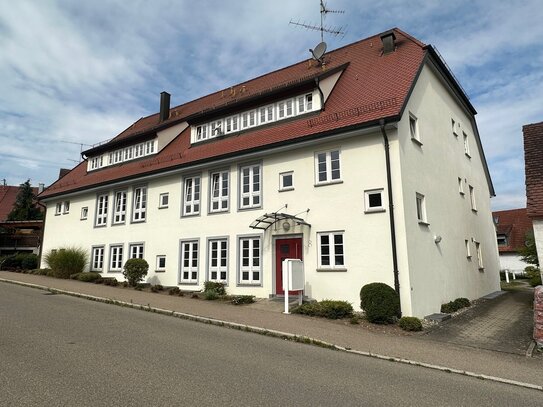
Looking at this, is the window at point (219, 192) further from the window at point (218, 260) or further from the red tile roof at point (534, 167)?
the red tile roof at point (534, 167)

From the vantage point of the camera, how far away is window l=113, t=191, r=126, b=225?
21.0 m

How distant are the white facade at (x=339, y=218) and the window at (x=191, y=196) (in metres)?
0.17

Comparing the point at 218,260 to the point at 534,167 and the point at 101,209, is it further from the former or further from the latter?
the point at 534,167

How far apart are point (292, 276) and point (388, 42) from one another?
38.5ft

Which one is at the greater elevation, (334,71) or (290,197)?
(334,71)

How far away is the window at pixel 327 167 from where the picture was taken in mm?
13930

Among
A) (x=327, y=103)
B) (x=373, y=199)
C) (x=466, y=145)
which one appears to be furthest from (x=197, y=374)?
(x=466, y=145)

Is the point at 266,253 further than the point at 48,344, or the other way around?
the point at 266,253

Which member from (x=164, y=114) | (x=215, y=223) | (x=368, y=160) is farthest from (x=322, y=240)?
(x=164, y=114)

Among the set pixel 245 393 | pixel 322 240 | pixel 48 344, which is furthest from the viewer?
pixel 322 240

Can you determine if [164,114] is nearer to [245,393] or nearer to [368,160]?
[368,160]

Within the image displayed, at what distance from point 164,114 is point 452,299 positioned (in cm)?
2061

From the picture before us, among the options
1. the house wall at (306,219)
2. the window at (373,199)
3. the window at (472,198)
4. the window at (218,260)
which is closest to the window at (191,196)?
the house wall at (306,219)

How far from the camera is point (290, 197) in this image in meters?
14.8
